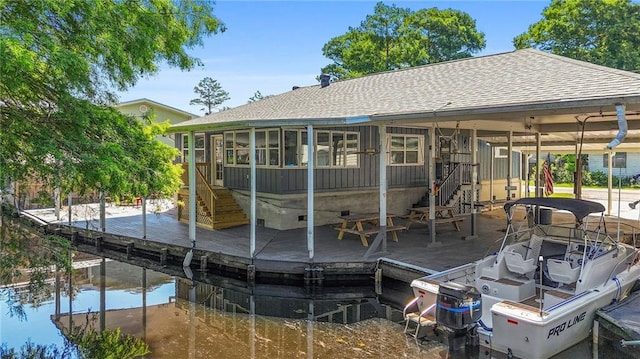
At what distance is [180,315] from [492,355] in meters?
4.99

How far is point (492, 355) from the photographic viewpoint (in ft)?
18.4

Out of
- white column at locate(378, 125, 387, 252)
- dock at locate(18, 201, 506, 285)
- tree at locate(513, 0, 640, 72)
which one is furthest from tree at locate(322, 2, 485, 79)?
white column at locate(378, 125, 387, 252)

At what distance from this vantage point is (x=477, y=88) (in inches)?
334

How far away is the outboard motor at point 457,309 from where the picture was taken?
5559 mm

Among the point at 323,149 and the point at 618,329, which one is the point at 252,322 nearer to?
the point at 618,329

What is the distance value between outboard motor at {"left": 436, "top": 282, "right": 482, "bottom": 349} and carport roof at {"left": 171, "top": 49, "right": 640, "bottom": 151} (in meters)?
2.85

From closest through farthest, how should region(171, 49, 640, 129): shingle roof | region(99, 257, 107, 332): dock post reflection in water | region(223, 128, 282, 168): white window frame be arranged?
region(171, 49, 640, 129): shingle roof → region(99, 257, 107, 332): dock post reflection in water → region(223, 128, 282, 168): white window frame

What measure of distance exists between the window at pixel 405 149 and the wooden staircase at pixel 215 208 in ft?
16.3

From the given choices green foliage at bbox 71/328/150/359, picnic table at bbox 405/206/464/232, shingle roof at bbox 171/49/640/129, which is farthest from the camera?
picnic table at bbox 405/206/464/232

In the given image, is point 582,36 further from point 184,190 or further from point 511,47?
point 184,190

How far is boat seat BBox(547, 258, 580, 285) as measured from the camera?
646 cm

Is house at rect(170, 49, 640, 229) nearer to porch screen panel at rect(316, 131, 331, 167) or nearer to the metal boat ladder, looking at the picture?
porch screen panel at rect(316, 131, 331, 167)

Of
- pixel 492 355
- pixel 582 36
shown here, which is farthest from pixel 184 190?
pixel 582 36

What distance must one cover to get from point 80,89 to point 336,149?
8.36 metres
